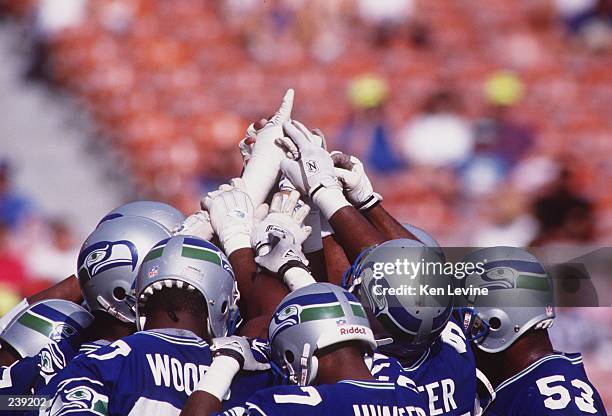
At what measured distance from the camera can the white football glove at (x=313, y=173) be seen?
471 centimetres

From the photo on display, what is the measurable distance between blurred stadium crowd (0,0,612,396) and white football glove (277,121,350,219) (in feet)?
16.3

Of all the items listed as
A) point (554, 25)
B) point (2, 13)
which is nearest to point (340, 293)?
point (554, 25)

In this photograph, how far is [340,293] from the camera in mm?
3848

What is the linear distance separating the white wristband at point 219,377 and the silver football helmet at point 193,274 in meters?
0.32

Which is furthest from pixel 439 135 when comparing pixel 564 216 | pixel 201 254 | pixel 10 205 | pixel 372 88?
pixel 201 254

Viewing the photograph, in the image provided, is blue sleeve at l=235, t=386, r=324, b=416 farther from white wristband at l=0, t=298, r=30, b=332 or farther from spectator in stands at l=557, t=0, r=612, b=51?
spectator in stands at l=557, t=0, r=612, b=51

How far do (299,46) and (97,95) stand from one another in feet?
8.67

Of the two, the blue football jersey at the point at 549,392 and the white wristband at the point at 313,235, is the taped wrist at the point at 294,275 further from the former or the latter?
the blue football jersey at the point at 549,392

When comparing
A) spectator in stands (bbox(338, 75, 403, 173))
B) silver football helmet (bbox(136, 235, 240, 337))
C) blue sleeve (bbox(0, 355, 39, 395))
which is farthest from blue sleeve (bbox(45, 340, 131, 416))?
spectator in stands (bbox(338, 75, 403, 173))

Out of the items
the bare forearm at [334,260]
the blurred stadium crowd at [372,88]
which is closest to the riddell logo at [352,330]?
the bare forearm at [334,260]

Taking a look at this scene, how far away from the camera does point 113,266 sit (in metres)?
4.48

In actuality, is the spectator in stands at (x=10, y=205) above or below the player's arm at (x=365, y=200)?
above

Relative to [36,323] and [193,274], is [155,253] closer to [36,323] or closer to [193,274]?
[193,274]

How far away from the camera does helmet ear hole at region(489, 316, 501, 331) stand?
4.71m
